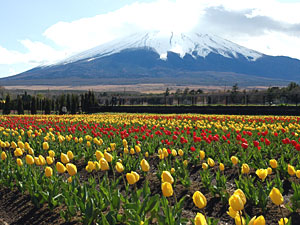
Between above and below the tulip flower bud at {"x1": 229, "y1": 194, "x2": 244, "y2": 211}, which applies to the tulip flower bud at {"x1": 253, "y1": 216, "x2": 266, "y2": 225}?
below

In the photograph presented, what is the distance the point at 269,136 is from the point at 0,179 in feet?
29.4

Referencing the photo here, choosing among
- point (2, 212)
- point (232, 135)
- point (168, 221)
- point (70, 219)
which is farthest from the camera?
point (232, 135)

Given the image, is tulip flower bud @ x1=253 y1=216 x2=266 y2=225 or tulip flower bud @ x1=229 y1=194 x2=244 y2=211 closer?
tulip flower bud @ x1=253 y1=216 x2=266 y2=225

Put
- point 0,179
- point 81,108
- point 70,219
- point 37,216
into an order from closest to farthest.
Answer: point 70,219
point 37,216
point 0,179
point 81,108

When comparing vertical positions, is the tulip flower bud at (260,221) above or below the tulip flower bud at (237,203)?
Result: below

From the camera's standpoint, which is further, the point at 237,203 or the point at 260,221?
the point at 237,203

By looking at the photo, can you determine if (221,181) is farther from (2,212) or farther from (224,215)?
(2,212)

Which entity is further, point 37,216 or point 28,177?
point 28,177

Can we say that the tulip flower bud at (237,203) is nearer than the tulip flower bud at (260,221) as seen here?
No

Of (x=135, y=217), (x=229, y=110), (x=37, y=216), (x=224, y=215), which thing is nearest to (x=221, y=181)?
(x=224, y=215)

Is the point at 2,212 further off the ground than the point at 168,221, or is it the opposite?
the point at 168,221

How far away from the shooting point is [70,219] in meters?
5.56

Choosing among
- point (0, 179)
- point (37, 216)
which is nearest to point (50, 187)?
point (37, 216)

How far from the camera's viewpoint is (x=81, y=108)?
188 feet
